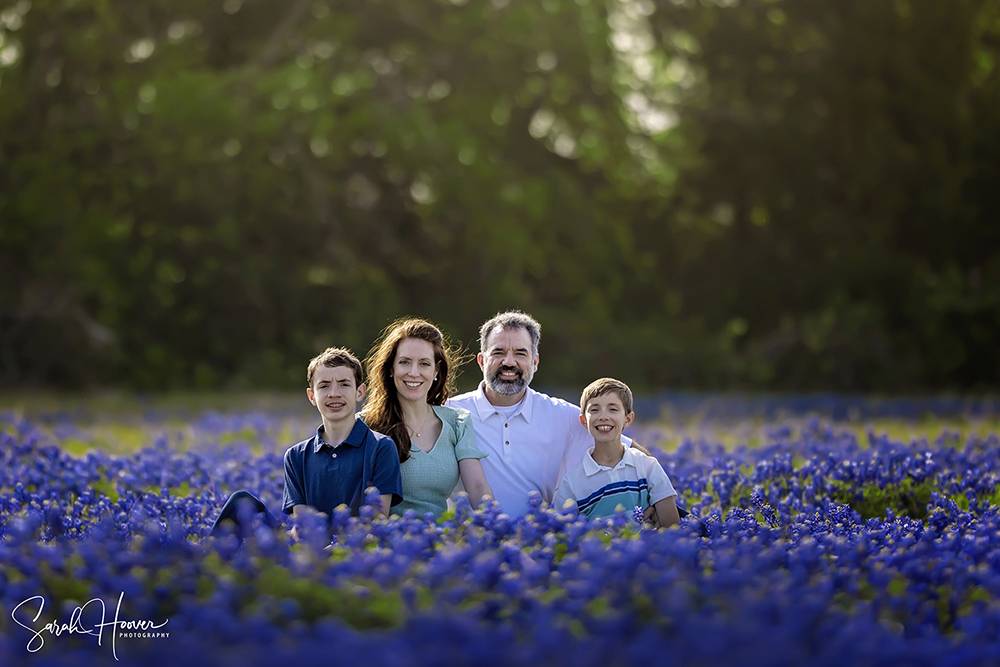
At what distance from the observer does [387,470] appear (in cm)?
450

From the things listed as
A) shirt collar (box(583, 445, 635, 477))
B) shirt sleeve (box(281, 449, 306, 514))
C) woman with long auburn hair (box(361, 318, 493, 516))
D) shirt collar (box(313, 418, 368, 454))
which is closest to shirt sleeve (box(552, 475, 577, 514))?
shirt collar (box(583, 445, 635, 477))

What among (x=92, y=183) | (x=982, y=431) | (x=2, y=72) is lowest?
(x=982, y=431)

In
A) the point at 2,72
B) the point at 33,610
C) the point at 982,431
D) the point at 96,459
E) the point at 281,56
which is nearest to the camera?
the point at 33,610

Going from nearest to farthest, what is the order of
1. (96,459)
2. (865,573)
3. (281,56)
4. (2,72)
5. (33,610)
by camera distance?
1. (33,610)
2. (865,573)
3. (96,459)
4. (2,72)
5. (281,56)

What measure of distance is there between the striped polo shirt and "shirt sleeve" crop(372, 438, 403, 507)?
81 centimetres

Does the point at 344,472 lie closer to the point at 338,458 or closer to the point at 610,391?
the point at 338,458

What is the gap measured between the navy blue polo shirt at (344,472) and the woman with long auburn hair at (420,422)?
22cm

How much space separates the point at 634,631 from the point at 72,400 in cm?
1421

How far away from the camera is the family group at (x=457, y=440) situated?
15.0ft

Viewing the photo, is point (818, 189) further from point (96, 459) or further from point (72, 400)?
point (96, 459)

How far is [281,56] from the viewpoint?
18703 millimetres

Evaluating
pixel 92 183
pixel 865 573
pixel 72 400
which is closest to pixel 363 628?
pixel 865 573

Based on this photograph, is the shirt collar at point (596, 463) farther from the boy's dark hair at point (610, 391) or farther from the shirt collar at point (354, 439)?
the shirt collar at point (354, 439)

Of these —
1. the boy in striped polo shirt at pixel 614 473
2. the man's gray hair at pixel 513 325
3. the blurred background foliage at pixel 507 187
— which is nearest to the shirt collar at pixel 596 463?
the boy in striped polo shirt at pixel 614 473
